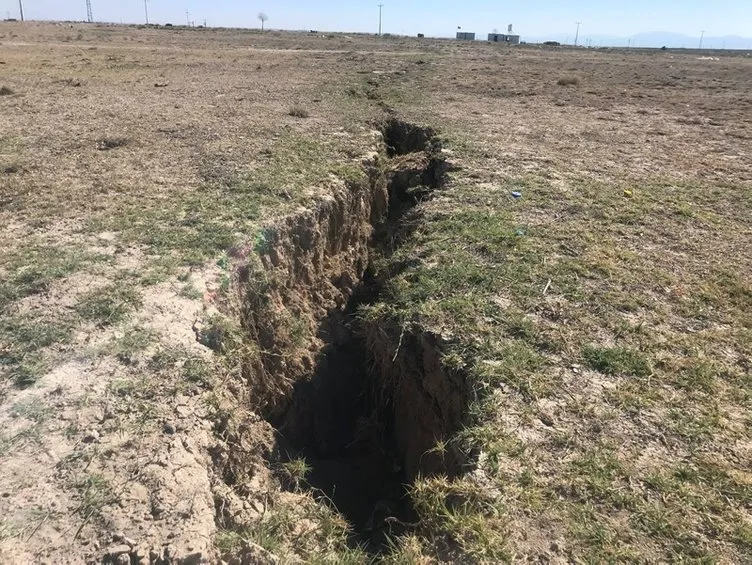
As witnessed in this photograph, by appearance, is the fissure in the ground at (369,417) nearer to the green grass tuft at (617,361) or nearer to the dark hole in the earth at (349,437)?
the dark hole in the earth at (349,437)

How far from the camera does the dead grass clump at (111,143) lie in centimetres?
893

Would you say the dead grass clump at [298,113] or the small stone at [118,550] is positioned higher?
the dead grass clump at [298,113]

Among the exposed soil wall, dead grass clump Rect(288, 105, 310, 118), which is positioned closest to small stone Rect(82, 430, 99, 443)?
the exposed soil wall

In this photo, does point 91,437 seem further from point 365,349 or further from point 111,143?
point 111,143

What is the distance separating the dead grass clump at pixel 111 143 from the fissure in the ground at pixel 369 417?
4718 millimetres

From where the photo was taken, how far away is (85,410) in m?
3.43

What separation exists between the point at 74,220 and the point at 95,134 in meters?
4.38

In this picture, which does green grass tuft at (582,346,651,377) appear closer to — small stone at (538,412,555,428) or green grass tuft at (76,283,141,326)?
small stone at (538,412,555,428)

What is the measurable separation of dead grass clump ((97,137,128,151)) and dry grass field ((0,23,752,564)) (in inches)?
6.2

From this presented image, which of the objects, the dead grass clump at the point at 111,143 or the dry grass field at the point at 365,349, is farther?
the dead grass clump at the point at 111,143

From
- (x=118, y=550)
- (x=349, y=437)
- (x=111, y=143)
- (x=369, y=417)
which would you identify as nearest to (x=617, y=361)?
(x=369, y=417)

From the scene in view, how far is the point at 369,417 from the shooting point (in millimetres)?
→ 5883

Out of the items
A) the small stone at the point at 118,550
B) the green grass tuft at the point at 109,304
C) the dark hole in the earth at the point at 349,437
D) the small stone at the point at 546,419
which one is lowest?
the dark hole in the earth at the point at 349,437

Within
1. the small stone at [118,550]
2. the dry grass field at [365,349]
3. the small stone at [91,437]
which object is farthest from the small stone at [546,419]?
the small stone at [91,437]
